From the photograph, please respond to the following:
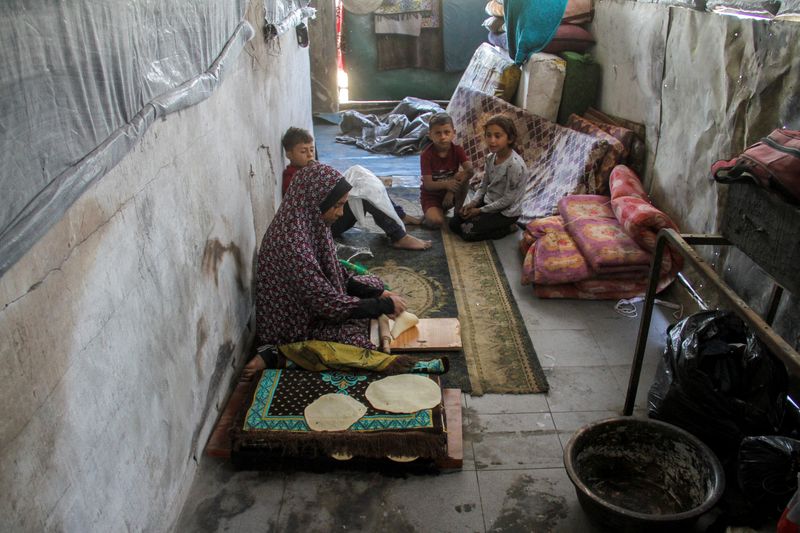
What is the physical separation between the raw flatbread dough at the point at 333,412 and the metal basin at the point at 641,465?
0.90 metres

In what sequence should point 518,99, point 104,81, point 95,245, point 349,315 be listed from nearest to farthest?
point 104,81, point 95,245, point 349,315, point 518,99

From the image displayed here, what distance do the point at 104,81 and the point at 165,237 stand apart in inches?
31.0

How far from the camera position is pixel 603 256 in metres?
3.96

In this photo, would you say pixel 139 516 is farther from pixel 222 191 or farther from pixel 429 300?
pixel 429 300

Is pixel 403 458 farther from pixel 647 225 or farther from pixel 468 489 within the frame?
pixel 647 225

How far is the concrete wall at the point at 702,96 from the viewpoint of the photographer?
10.0 feet

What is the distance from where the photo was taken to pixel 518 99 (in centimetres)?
657

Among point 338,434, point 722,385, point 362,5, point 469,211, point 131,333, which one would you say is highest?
point 362,5

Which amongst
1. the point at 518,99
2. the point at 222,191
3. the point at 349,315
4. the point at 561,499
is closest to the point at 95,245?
the point at 222,191

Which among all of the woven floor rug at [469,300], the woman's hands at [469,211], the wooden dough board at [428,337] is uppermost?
the woman's hands at [469,211]

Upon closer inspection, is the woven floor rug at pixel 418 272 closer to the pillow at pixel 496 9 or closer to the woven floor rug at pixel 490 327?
the woven floor rug at pixel 490 327

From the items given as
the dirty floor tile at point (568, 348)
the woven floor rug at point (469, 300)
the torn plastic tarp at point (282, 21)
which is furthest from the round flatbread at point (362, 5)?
the dirty floor tile at point (568, 348)

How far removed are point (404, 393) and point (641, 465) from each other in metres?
1.04

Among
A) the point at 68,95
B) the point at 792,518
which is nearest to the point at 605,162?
the point at 792,518
